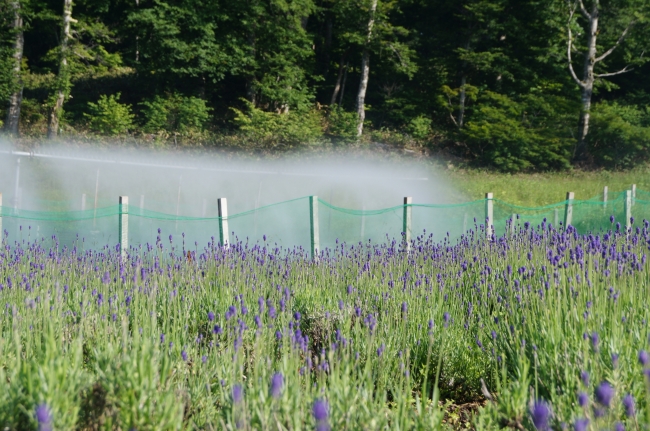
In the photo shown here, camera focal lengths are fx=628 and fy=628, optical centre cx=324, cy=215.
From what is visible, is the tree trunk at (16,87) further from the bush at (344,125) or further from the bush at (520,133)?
the bush at (520,133)

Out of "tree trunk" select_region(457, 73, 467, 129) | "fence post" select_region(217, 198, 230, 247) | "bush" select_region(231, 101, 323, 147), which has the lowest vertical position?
"fence post" select_region(217, 198, 230, 247)

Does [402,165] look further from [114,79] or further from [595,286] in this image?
[595,286]

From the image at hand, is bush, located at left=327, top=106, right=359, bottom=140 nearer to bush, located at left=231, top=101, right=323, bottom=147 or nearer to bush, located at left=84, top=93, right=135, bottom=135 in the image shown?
bush, located at left=231, top=101, right=323, bottom=147

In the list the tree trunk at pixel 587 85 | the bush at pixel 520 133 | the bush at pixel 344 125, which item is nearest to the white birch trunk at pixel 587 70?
the tree trunk at pixel 587 85

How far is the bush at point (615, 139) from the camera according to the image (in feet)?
77.1

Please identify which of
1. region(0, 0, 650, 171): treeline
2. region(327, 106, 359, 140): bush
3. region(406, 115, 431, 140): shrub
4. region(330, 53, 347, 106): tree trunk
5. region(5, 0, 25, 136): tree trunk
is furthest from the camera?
region(330, 53, 347, 106): tree trunk

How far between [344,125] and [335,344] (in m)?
23.7

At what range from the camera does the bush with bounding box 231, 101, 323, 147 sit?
24750mm

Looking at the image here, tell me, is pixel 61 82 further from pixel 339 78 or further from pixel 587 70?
pixel 587 70

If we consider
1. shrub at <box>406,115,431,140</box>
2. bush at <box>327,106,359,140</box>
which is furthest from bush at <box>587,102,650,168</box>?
bush at <box>327,106,359,140</box>

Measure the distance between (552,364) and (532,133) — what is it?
22.9 m

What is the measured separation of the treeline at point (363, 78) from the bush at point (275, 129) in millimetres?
63

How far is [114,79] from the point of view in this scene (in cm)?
3123

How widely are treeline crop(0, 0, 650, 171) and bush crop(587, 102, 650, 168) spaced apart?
2.4 inches
